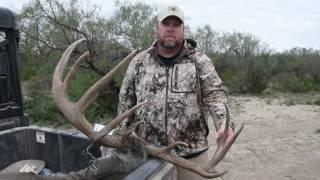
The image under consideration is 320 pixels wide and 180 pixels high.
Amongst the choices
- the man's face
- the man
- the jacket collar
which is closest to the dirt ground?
the man

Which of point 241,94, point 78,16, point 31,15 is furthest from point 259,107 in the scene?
point 31,15

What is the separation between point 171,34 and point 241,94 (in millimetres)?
20409

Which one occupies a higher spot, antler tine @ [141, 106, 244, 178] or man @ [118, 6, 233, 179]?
man @ [118, 6, 233, 179]

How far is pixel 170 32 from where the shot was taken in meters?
3.37

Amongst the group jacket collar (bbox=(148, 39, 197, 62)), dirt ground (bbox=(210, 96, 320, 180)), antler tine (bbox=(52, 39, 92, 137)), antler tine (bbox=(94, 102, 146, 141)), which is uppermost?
jacket collar (bbox=(148, 39, 197, 62))

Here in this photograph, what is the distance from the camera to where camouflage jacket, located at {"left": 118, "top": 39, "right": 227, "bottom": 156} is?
3.35m

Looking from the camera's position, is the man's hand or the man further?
the man

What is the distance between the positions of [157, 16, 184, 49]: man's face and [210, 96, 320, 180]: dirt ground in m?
4.19

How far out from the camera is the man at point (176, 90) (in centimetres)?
334

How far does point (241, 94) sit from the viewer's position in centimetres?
2333

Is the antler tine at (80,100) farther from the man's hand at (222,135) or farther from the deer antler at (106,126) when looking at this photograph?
the man's hand at (222,135)

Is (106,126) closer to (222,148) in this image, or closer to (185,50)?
(222,148)

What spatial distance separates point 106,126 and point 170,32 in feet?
3.24

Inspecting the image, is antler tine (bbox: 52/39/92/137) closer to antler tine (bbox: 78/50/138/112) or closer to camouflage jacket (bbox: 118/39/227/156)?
antler tine (bbox: 78/50/138/112)
